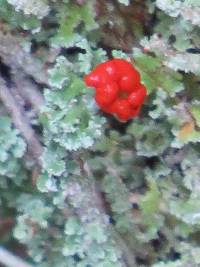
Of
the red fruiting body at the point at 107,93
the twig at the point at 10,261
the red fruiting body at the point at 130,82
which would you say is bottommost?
the twig at the point at 10,261

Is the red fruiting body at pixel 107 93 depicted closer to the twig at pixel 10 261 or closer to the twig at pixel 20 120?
the twig at pixel 20 120

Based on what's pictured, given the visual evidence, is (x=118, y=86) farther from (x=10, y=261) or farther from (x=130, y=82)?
(x=10, y=261)

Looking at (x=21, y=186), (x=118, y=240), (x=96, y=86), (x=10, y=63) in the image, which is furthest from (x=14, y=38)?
(x=118, y=240)

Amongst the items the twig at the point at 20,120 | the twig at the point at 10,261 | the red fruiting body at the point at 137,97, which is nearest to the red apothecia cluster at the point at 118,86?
the red fruiting body at the point at 137,97

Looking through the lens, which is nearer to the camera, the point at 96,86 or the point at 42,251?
the point at 96,86

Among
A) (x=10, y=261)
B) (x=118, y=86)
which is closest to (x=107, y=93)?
(x=118, y=86)

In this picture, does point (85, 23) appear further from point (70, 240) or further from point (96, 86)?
point (70, 240)
